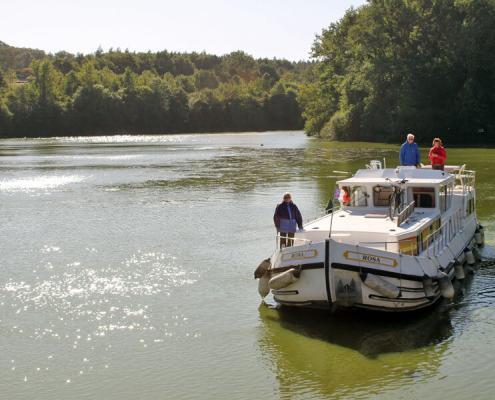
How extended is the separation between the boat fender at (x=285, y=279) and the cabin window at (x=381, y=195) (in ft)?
17.3

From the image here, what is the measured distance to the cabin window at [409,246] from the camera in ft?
65.4

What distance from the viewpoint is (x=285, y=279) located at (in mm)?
19203

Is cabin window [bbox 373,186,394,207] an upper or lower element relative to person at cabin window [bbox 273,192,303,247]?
upper

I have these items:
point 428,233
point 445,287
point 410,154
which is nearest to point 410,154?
point 410,154

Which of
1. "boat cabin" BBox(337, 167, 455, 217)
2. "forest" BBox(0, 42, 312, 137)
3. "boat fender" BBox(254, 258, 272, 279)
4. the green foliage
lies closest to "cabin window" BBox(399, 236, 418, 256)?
"boat cabin" BBox(337, 167, 455, 217)

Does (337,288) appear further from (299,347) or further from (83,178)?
(83,178)

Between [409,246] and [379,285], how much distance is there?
2228 millimetres

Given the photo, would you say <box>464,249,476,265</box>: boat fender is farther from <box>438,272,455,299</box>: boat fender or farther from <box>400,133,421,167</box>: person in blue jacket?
<box>438,272,455,299</box>: boat fender

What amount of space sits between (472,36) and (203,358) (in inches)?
3191

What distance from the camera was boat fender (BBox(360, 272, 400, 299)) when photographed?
1844cm

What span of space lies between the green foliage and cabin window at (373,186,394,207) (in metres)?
71.2

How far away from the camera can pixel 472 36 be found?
89.2 meters

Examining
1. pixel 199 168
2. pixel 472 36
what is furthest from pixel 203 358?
pixel 472 36

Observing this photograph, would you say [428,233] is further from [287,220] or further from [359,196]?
[287,220]
